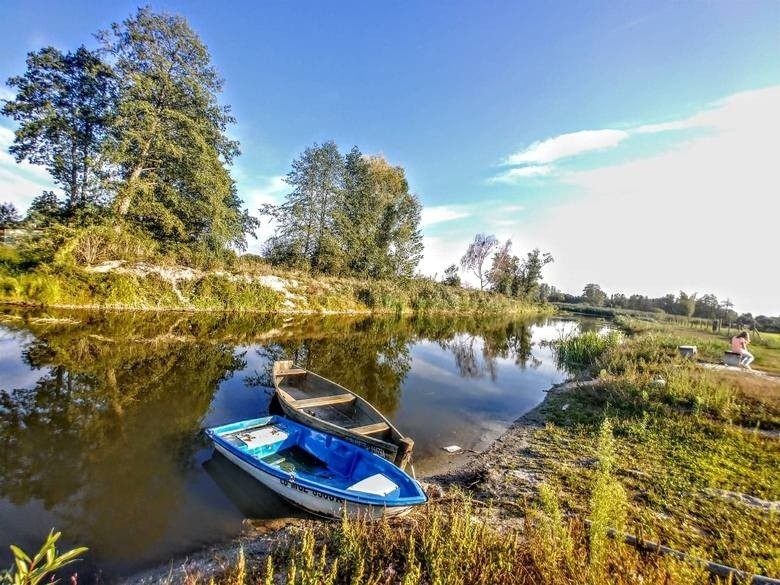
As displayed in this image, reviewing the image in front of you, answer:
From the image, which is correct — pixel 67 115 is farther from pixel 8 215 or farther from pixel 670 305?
pixel 670 305

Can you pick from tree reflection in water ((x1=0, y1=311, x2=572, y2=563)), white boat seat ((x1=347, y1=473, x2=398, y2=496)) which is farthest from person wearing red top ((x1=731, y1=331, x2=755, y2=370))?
white boat seat ((x1=347, y1=473, x2=398, y2=496))

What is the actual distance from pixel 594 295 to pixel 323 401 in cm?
9365

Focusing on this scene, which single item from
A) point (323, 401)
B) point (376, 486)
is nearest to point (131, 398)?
point (323, 401)

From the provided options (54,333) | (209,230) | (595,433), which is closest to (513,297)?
(209,230)

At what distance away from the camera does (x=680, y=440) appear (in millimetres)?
7305

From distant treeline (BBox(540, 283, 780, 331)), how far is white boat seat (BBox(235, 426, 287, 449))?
36.1m

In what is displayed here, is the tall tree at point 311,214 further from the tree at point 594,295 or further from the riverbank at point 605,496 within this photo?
the tree at point 594,295

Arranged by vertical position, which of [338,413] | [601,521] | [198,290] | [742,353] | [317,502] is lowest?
[317,502]

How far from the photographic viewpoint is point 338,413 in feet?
A: 26.1

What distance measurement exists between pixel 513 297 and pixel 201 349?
184 ft

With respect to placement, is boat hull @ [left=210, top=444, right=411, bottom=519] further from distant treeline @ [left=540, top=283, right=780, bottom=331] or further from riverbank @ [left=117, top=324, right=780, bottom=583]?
distant treeline @ [left=540, top=283, right=780, bottom=331]

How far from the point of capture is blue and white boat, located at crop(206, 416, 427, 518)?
14.7 feet

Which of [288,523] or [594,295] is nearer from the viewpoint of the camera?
[288,523]

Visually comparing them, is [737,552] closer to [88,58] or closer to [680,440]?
[680,440]
